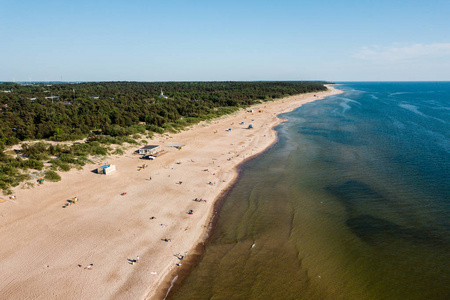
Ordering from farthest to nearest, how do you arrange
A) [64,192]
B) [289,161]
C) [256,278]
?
[289,161] → [64,192] → [256,278]

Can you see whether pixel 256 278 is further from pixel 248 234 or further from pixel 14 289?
pixel 14 289

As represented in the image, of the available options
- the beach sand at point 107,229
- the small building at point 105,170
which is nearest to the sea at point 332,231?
the beach sand at point 107,229

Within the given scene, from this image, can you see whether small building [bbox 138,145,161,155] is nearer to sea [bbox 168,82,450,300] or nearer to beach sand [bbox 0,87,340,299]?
beach sand [bbox 0,87,340,299]

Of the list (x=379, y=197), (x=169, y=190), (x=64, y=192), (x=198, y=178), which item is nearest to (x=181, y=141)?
(x=198, y=178)

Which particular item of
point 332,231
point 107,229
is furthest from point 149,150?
point 332,231

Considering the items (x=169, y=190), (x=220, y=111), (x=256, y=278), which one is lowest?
(x=256, y=278)

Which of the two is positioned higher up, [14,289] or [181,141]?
[181,141]

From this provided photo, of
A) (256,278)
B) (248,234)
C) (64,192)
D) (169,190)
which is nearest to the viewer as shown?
(256,278)
